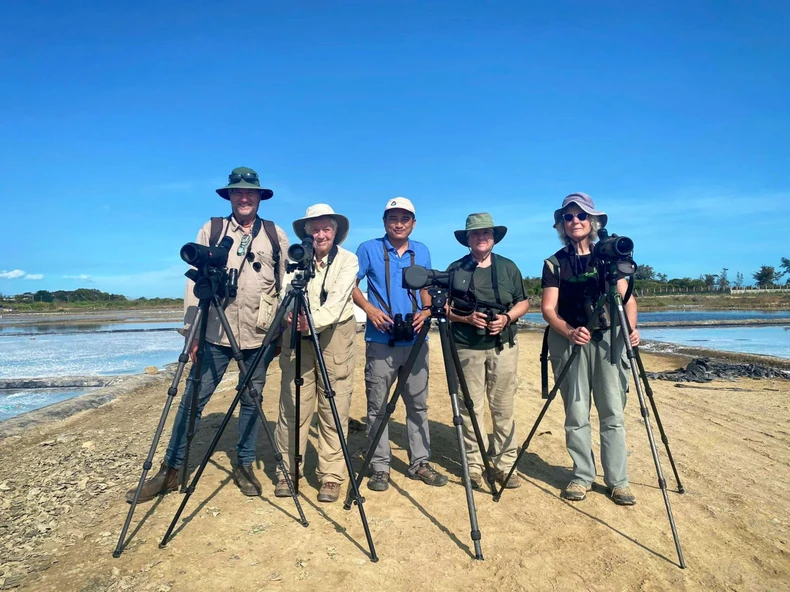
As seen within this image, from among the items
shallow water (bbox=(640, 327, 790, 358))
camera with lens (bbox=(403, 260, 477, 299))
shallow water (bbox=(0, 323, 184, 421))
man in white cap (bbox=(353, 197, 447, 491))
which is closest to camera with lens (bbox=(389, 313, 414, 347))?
man in white cap (bbox=(353, 197, 447, 491))

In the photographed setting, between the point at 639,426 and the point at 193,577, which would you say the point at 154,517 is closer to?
the point at 193,577

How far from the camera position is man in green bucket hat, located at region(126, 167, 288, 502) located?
3.75 m

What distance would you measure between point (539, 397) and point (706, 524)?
4414 millimetres

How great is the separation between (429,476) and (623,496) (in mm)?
1481

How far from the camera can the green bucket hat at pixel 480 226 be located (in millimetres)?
4031

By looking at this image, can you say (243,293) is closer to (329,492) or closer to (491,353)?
(329,492)

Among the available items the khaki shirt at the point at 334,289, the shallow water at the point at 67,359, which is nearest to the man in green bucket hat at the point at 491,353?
the khaki shirt at the point at 334,289

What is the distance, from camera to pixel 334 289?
3.75 metres

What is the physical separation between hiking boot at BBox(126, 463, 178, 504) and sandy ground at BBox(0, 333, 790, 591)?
0.07m

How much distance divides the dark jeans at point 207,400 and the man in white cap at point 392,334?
893 millimetres

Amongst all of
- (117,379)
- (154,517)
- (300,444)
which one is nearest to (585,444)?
(300,444)

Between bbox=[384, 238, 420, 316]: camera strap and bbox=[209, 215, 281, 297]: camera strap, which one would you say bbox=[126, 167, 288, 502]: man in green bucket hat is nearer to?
bbox=[209, 215, 281, 297]: camera strap

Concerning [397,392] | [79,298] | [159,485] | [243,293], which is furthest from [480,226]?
[79,298]

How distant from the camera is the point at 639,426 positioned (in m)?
5.83
